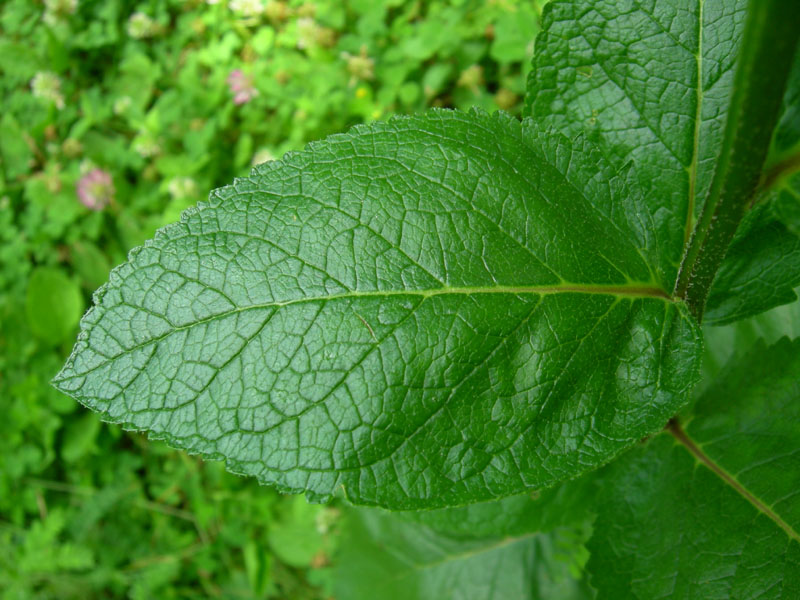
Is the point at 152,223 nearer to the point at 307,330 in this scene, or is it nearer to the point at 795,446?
the point at 307,330

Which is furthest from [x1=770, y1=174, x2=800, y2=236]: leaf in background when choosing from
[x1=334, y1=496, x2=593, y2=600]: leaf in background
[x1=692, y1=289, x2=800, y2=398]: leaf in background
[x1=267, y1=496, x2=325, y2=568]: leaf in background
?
[x1=267, y1=496, x2=325, y2=568]: leaf in background

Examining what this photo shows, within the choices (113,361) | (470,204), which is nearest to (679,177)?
(470,204)

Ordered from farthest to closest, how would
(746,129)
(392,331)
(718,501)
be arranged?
1. (718,501)
2. (392,331)
3. (746,129)

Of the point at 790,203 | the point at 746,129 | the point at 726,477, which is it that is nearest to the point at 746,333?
the point at 726,477

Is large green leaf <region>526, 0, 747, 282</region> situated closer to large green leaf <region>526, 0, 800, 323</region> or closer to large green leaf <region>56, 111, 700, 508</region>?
large green leaf <region>526, 0, 800, 323</region>

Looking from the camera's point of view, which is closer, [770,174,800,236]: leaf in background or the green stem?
the green stem

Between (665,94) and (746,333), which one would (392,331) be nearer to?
(665,94)
